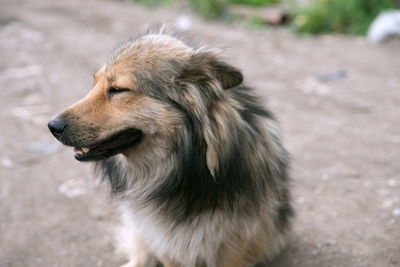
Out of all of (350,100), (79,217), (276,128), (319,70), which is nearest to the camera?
(276,128)

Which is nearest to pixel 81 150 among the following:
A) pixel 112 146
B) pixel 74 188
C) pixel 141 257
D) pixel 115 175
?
Answer: pixel 112 146

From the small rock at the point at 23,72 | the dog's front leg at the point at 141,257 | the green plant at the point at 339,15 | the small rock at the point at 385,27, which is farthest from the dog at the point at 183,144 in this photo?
the green plant at the point at 339,15

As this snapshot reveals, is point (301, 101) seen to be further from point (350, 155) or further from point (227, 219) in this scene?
point (227, 219)

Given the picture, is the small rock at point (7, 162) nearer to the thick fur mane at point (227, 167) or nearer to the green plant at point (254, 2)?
the thick fur mane at point (227, 167)

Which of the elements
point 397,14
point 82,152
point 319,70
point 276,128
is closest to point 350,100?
point 319,70

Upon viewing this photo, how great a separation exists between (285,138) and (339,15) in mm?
4049

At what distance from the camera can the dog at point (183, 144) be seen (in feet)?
7.53

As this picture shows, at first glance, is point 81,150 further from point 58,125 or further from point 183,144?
point 183,144

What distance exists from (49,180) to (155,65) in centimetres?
232

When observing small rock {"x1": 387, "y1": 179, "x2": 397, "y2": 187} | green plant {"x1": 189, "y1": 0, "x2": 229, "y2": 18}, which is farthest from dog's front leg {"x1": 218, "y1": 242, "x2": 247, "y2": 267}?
green plant {"x1": 189, "y1": 0, "x2": 229, "y2": 18}

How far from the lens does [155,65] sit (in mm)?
2369

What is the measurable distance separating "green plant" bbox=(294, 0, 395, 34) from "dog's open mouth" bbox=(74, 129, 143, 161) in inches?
247

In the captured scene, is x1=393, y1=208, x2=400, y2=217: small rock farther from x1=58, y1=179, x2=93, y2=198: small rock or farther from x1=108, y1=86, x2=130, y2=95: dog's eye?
x1=58, y1=179, x2=93, y2=198: small rock

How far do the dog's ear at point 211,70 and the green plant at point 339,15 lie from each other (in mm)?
6076
